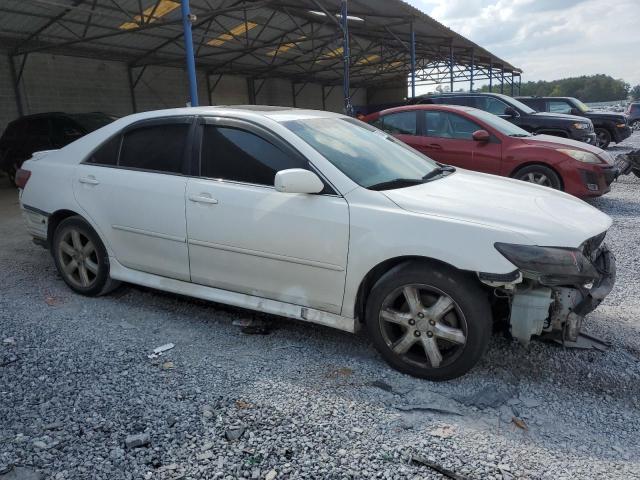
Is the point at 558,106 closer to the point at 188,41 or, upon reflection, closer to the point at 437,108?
the point at 437,108

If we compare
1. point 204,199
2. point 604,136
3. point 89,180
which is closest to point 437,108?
point 204,199

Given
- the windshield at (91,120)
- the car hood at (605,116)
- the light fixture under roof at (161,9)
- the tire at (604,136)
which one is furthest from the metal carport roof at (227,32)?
the tire at (604,136)

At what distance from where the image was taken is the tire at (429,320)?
2752 millimetres

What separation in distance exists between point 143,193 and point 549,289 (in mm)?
2843

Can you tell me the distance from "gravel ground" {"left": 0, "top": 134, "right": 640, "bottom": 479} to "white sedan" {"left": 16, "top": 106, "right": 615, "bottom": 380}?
284mm

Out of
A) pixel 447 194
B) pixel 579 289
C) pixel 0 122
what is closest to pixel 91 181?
pixel 447 194

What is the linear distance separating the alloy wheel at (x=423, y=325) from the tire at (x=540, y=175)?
498 centimetres

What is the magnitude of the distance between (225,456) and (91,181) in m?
2.68

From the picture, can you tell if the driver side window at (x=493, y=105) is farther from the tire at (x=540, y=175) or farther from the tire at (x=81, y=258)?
the tire at (x=81, y=258)

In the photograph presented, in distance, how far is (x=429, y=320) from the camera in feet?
9.37

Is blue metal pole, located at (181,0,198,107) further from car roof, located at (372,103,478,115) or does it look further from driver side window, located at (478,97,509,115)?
driver side window, located at (478,97,509,115)

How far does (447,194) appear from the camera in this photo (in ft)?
10.2

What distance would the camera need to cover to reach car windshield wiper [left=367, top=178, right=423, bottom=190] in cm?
314

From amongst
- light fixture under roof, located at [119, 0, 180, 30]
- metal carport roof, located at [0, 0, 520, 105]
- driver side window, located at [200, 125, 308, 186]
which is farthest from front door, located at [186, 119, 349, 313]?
light fixture under roof, located at [119, 0, 180, 30]
